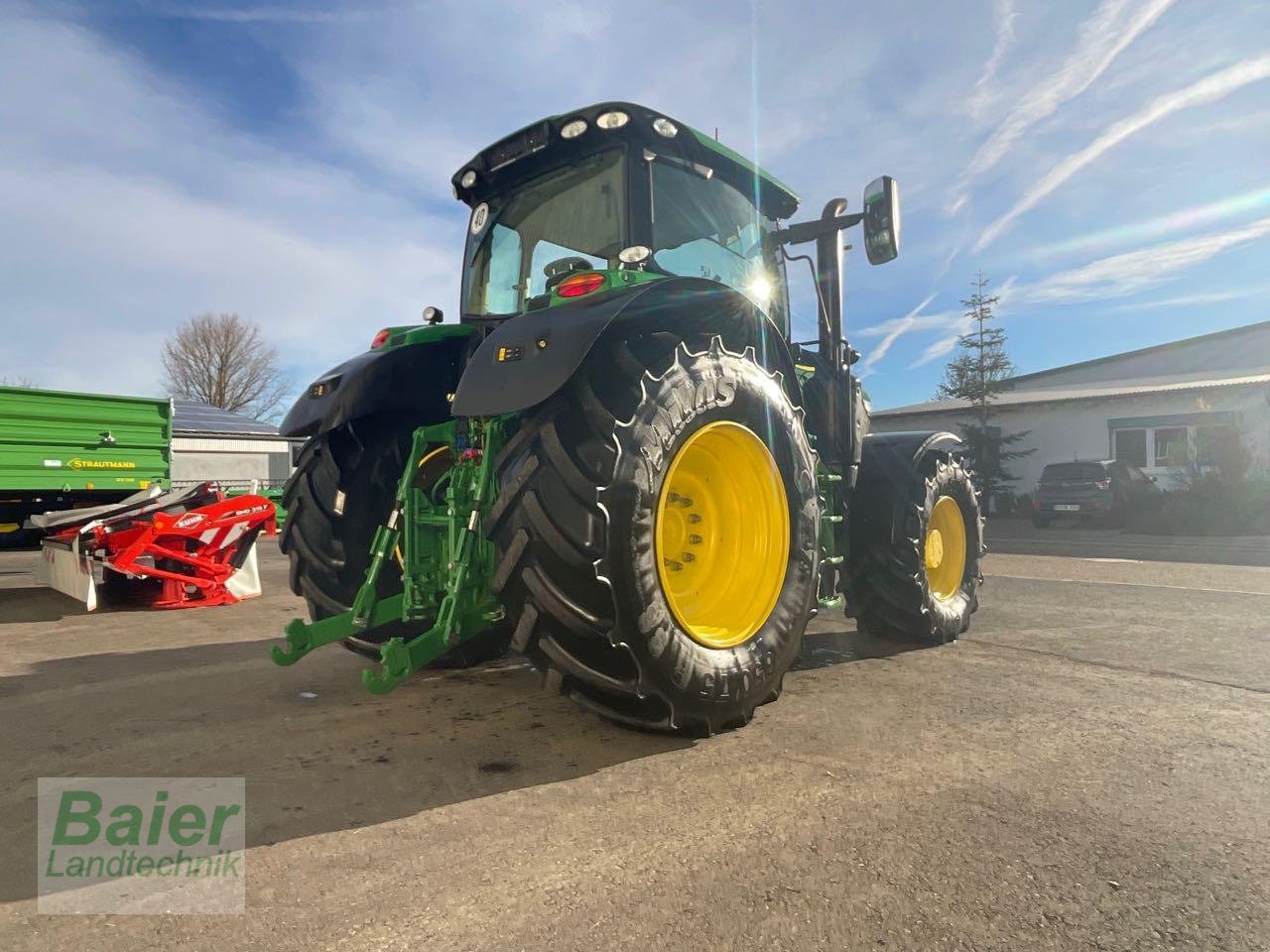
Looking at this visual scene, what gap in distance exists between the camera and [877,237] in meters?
3.95

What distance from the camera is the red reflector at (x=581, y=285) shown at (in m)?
2.71

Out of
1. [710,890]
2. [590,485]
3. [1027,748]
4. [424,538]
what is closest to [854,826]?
[710,890]

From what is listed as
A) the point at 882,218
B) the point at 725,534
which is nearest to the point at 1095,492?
the point at 882,218

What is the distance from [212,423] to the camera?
2473 centimetres

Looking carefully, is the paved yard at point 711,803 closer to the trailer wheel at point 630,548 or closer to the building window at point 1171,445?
the trailer wheel at point 630,548

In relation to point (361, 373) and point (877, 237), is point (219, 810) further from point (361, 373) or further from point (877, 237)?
point (877, 237)

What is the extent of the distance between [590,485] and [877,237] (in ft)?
8.26

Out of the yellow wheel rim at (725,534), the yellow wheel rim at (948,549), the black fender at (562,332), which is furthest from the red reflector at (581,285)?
the yellow wheel rim at (948,549)

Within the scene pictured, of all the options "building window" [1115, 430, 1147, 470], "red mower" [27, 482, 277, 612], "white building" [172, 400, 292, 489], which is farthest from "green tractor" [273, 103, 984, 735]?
"white building" [172, 400, 292, 489]

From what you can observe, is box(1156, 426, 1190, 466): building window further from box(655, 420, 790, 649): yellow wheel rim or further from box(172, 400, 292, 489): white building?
box(172, 400, 292, 489): white building

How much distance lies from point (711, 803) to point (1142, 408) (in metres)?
23.7

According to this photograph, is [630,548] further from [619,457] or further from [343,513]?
[343,513]

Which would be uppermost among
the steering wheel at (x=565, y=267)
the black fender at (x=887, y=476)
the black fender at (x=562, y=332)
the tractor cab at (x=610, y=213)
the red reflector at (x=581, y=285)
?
the tractor cab at (x=610, y=213)

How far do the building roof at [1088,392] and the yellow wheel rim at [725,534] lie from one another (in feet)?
73.1
